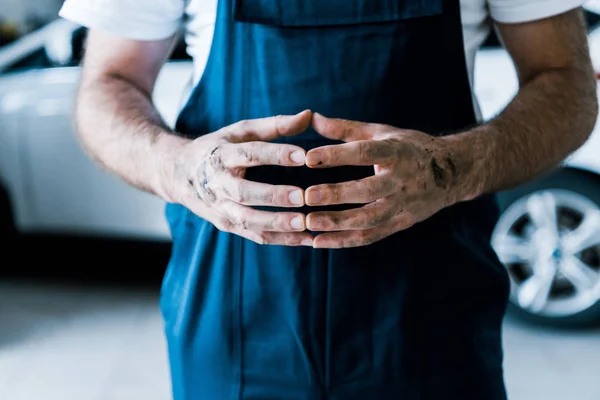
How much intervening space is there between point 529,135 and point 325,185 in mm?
312

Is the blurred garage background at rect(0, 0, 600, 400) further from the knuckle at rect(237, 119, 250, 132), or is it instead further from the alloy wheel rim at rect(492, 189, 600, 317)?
the knuckle at rect(237, 119, 250, 132)

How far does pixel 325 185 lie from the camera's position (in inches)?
25.5

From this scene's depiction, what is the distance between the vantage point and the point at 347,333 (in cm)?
81

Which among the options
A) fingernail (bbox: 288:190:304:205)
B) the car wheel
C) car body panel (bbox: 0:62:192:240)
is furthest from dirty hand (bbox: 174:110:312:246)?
car body panel (bbox: 0:62:192:240)

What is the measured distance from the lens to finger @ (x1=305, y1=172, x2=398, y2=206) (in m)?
0.65

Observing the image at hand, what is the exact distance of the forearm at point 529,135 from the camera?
75cm

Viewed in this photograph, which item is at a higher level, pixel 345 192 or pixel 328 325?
pixel 345 192

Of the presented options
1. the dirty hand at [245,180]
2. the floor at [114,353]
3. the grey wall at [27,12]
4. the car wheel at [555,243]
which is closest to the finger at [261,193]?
the dirty hand at [245,180]

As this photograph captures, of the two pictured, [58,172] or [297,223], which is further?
[58,172]

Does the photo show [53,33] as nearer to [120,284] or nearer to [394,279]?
[120,284]

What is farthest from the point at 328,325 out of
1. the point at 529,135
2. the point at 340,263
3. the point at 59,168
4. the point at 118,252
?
the point at 118,252

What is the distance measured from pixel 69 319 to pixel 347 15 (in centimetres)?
242

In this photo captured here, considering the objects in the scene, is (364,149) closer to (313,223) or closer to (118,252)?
(313,223)

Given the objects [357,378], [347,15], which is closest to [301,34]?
[347,15]
